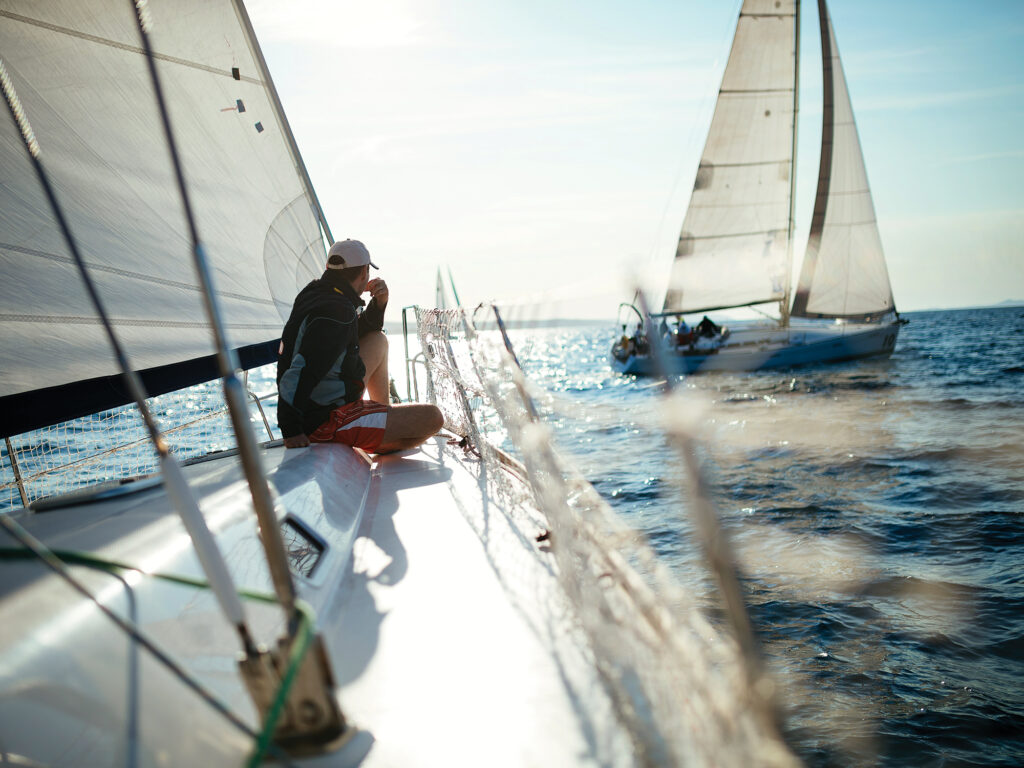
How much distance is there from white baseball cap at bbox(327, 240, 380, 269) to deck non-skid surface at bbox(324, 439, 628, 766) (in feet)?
4.47

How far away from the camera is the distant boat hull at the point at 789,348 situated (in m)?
21.2

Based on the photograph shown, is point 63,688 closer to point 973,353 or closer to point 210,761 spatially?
point 210,761

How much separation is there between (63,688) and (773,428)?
10427 mm

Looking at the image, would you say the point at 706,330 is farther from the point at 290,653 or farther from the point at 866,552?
the point at 290,653

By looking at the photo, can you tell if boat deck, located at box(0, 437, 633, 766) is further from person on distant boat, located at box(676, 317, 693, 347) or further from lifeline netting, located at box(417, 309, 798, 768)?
person on distant boat, located at box(676, 317, 693, 347)

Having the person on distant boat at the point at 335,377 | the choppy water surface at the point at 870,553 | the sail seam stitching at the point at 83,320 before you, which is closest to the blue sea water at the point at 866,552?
the choppy water surface at the point at 870,553

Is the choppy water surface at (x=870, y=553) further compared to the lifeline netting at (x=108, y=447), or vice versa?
the lifeline netting at (x=108, y=447)

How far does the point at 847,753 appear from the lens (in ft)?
7.95

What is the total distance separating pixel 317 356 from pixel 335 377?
178mm

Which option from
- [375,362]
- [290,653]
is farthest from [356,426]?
[290,653]

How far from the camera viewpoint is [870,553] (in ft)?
14.6

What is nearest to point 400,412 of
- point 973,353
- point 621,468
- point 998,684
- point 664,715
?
point 664,715

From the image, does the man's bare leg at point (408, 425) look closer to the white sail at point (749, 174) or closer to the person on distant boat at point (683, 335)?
the white sail at point (749, 174)

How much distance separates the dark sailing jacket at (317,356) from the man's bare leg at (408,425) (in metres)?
0.27
